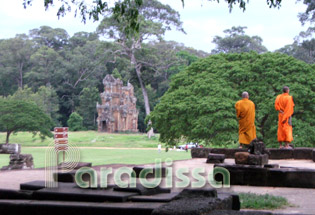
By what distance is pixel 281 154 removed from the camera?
13133 millimetres

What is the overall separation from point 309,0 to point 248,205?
26772 mm

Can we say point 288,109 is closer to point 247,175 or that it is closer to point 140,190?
point 247,175

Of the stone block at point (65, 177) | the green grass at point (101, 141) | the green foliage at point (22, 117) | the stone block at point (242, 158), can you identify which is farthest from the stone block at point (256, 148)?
the green grass at point (101, 141)

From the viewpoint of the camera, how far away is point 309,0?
2938cm

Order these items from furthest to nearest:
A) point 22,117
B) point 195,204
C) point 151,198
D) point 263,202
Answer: point 22,117
point 263,202
point 151,198
point 195,204

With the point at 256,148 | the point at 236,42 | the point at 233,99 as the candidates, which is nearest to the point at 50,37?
the point at 236,42

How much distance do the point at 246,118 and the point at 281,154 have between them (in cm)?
262

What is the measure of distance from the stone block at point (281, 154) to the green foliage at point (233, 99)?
3.09m

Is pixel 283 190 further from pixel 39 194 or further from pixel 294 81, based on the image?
pixel 294 81

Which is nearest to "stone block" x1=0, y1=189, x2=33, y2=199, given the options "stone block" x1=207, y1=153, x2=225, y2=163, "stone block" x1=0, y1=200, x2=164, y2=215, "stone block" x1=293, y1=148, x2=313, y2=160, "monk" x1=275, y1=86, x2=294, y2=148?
"stone block" x1=0, y1=200, x2=164, y2=215

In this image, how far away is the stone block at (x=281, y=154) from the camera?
13.1 meters

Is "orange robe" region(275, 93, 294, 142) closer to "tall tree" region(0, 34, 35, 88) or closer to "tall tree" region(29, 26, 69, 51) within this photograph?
"tall tree" region(0, 34, 35, 88)

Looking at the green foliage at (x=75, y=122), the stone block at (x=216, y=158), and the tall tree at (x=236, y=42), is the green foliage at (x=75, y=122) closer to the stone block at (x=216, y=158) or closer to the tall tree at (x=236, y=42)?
the tall tree at (x=236, y=42)

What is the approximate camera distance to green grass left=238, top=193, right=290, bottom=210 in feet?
18.7
